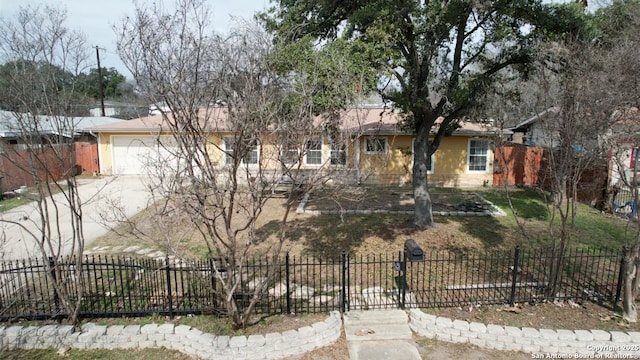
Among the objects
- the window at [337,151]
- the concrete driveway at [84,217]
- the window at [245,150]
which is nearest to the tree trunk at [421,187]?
the window at [337,151]

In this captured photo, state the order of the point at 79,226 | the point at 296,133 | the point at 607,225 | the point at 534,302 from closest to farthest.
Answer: the point at 296,133 < the point at 79,226 < the point at 534,302 < the point at 607,225

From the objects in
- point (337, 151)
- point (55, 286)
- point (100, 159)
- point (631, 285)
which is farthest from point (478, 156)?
point (100, 159)

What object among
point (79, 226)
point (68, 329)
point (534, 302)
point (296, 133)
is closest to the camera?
point (296, 133)

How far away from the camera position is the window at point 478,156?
58.6 ft

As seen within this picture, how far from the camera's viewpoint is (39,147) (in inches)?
243

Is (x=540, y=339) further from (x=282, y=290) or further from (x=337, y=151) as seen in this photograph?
(x=282, y=290)

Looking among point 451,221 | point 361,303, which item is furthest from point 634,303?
point 451,221

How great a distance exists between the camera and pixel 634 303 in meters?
5.95

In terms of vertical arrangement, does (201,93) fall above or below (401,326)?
above

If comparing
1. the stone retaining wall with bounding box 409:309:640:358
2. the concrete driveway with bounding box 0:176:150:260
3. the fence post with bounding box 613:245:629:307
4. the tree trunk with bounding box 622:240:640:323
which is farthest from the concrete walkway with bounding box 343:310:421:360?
the concrete driveway with bounding box 0:176:150:260

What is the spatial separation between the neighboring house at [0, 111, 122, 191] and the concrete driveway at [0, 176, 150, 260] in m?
0.91

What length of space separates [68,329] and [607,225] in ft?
44.3

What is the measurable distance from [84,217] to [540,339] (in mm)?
13147

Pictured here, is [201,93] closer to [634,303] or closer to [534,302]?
[534,302]
